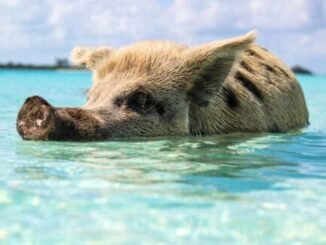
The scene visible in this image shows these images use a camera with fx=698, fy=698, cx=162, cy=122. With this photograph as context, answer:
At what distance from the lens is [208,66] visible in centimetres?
845

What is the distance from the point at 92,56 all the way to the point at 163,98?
1.52m

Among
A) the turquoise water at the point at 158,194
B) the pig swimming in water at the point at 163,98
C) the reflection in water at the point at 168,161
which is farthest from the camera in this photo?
the pig swimming in water at the point at 163,98

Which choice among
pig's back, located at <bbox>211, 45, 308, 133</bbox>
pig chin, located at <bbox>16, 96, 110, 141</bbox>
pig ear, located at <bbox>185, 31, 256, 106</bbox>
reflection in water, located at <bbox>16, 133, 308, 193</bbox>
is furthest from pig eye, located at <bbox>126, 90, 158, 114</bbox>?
pig's back, located at <bbox>211, 45, 308, 133</bbox>

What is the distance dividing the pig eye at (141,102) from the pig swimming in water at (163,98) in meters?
0.01

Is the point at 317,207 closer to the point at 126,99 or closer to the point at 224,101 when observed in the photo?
the point at 126,99

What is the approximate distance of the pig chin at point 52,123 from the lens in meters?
7.05

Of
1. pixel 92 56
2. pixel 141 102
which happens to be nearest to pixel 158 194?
pixel 141 102

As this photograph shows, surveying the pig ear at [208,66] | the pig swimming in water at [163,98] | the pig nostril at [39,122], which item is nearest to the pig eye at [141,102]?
the pig swimming in water at [163,98]

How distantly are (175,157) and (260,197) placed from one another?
1.99 metres

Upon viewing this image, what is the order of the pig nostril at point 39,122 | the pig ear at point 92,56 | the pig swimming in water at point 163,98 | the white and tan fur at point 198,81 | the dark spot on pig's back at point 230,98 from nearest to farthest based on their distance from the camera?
1. the pig nostril at point 39,122
2. the pig swimming in water at point 163,98
3. the white and tan fur at point 198,81
4. the dark spot on pig's back at point 230,98
5. the pig ear at point 92,56

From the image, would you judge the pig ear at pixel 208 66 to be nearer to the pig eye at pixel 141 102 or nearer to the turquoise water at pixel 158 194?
the pig eye at pixel 141 102

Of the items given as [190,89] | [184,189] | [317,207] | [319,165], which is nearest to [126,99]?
[190,89]

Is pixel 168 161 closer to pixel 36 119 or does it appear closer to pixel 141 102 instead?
pixel 36 119

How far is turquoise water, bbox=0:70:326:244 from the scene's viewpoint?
3777 millimetres
